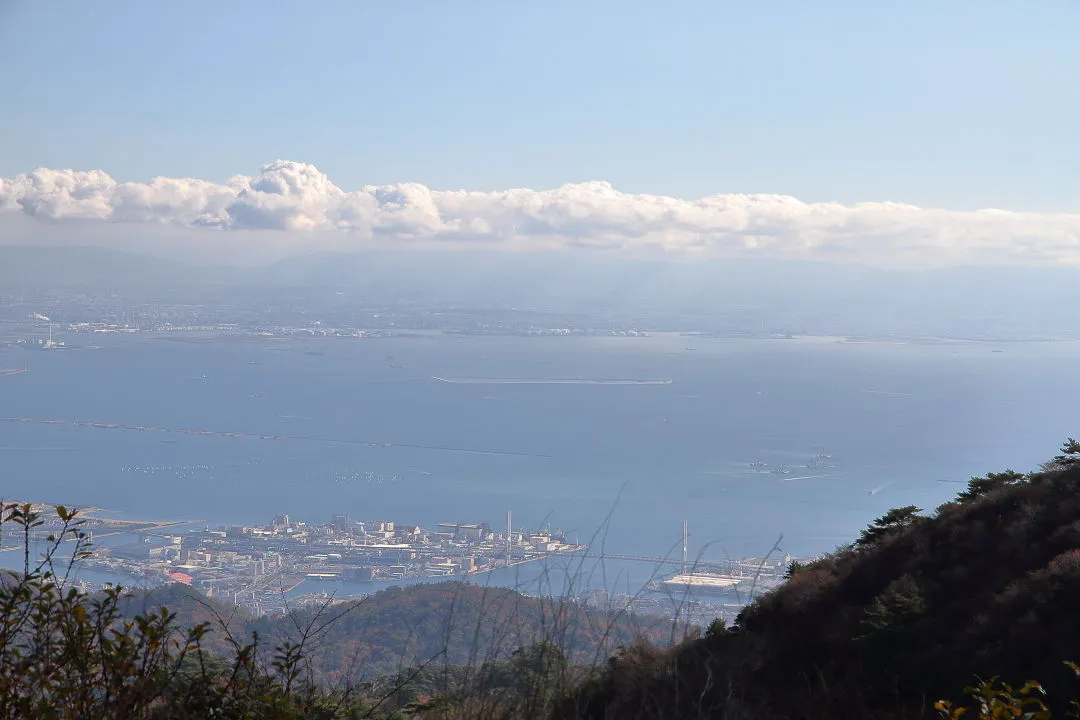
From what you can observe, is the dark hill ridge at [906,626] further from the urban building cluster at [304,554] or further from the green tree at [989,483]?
the urban building cluster at [304,554]

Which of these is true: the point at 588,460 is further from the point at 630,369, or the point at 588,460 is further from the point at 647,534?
the point at 630,369

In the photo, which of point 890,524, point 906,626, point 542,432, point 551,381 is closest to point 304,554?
point 890,524

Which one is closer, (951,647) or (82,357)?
(951,647)

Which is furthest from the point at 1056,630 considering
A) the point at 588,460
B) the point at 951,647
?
the point at 588,460

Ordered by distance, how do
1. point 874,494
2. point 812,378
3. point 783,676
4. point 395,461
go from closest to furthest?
point 783,676 < point 874,494 < point 395,461 < point 812,378

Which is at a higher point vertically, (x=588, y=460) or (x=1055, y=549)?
(x=1055, y=549)

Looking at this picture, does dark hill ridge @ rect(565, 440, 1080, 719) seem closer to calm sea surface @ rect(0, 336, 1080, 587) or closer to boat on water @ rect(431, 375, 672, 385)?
calm sea surface @ rect(0, 336, 1080, 587)

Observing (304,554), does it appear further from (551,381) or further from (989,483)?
(551,381)
